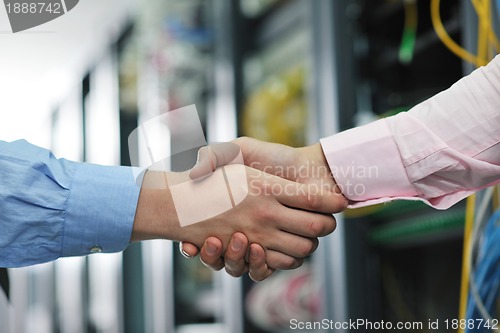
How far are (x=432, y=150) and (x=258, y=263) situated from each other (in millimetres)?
424

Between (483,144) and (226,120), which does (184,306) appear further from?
(483,144)

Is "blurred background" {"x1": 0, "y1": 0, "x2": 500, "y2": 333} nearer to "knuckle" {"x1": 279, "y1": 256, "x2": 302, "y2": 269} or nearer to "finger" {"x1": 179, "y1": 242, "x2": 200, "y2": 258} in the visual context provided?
"finger" {"x1": 179, "y1": 242, "x2": 200, "y2": 258}

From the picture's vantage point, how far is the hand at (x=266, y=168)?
1.49 metres

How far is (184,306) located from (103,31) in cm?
142

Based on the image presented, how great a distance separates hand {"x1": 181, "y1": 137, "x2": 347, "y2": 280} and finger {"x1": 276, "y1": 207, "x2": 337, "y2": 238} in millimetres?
49

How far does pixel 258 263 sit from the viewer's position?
1.50 meters

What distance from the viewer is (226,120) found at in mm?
2957

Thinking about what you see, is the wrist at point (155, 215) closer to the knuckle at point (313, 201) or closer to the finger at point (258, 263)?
the finger at point (258, 263)

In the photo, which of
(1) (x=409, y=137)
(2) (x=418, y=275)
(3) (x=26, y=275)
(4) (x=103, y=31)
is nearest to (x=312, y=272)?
(2) (x=418, y=275)

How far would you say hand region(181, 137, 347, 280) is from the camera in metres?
1.49

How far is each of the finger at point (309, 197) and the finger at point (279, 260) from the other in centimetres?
11

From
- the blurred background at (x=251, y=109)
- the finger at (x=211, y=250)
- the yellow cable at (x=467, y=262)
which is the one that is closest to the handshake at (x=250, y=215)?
the finger at (x=211, y=250)

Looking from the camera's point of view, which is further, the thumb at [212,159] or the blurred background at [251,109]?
the blurred background at [251,109]

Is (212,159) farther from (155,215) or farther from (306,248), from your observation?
(306,248)
